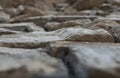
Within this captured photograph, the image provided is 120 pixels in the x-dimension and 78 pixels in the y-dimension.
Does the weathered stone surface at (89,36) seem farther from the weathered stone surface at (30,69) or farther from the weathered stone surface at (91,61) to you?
the weathered stone surface at (30,69)

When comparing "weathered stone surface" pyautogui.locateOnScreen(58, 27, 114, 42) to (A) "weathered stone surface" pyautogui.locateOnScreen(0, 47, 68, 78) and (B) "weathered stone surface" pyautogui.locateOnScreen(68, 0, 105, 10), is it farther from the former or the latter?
(B) "weathered stone surface" pyautogui.locateOnScreen(68, 0, 105, 10)

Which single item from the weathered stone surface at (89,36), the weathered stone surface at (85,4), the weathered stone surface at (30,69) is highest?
the weathered stone surface at (30,69)

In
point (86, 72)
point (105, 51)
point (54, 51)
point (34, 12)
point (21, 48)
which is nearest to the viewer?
point (86, 72)

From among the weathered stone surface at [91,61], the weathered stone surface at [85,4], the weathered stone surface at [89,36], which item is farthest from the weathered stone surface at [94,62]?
the weathered stone surface at [85,4]

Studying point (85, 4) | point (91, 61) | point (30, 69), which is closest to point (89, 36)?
point (91, 61)

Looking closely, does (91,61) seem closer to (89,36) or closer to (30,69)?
(30,69)

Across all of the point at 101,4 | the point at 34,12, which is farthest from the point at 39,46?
the point at 101,4

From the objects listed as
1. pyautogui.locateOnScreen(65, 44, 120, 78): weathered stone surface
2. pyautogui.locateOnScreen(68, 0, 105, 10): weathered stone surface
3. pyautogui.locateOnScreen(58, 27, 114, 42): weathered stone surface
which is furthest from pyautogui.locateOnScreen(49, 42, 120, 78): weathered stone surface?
pyautogui.locateOnScreen(68, 0, 105, 10): weathered stone surface

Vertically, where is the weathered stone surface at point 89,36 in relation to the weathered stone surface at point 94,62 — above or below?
below

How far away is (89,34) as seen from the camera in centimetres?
230

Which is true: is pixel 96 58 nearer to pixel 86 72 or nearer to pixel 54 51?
pixel 86 72

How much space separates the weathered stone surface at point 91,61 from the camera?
1090mm

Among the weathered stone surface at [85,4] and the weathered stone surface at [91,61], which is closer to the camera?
the weathered stone surface at [91,61]

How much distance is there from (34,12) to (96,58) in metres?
3.28
